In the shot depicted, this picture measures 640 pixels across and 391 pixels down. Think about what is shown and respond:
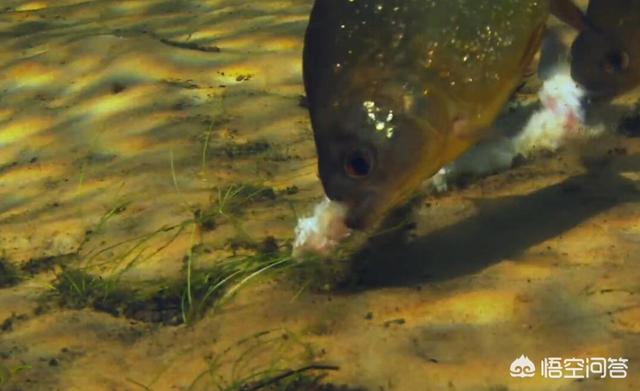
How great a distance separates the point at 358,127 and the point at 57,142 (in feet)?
9.91

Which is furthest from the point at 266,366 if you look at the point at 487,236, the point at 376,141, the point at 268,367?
the point at 487,236

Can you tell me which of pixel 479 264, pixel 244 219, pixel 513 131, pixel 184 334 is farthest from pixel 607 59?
pixel 184 334

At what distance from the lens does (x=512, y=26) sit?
296 cm

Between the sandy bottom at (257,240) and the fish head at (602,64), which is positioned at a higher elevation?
the fish head at (602,64)

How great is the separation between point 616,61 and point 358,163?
5.86 feet

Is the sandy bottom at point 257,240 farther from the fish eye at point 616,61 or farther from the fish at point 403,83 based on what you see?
the fish at point 403,83

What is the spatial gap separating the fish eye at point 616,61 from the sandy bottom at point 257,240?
1.55 ft

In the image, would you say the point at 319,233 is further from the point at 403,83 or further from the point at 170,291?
the point at 403,83

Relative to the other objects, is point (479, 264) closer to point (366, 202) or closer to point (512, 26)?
point (366, 202)

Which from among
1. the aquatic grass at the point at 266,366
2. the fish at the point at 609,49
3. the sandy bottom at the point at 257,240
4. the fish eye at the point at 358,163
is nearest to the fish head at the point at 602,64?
the fish at the point at 609,49

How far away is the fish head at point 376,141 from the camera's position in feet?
9.29

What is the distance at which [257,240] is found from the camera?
399 centimetres

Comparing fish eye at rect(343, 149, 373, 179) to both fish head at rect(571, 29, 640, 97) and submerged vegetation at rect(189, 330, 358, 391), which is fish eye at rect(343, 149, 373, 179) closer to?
submerged vegetation at rect(189, 330, 358, 391)

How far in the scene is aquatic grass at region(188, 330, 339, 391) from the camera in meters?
3.01
